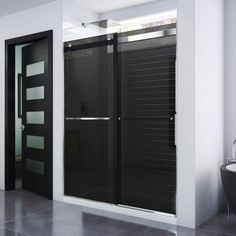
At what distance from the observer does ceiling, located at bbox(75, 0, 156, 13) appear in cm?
454

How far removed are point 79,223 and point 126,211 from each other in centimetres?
62

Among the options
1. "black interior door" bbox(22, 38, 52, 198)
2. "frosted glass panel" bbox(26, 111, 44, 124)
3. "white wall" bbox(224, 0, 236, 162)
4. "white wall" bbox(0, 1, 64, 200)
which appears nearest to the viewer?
"white wall" bbox(224, 0, 236, 162)

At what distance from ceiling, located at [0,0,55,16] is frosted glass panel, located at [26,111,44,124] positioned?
1536 mm

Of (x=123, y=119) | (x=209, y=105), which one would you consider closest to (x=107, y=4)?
(x=123, y=119)

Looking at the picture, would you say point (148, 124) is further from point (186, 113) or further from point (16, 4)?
point (16, 4)

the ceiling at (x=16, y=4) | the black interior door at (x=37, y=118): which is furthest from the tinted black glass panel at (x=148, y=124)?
the ceiling at (x=16, y=4)

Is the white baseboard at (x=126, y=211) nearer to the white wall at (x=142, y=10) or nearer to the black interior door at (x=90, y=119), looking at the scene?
the black interior door at (x=90, y=119)

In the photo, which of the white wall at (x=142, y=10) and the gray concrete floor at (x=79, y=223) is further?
the white wall at (x=142, y=10)

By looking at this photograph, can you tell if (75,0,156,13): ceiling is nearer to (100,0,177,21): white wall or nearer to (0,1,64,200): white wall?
(100,0,177,21): white wall

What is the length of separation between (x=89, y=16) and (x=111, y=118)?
1.77 m

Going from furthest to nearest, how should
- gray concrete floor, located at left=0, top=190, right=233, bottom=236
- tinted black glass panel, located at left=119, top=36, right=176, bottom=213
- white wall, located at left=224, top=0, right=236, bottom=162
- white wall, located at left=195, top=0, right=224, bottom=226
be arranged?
white wall, located at left=224, top=0, right=236, bottom=162 < tinted black glass panel, located at left=119, top=36, right=176, bottom=213 < white wall, located at left=195, top=0, right=224, bottom=226 < gray concrete floor, located at left=0, top=190, right=233, bottom=236

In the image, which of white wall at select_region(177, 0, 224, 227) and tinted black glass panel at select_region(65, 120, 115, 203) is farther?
tinted black glass panel at select_region(65, 120, 115, 203)

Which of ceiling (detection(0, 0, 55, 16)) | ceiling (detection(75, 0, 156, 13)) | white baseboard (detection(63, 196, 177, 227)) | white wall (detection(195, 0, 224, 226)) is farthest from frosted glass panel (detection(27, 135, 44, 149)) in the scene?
white wall (detection(195, 0, 224, 226))

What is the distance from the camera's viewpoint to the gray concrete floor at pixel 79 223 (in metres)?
3.15
